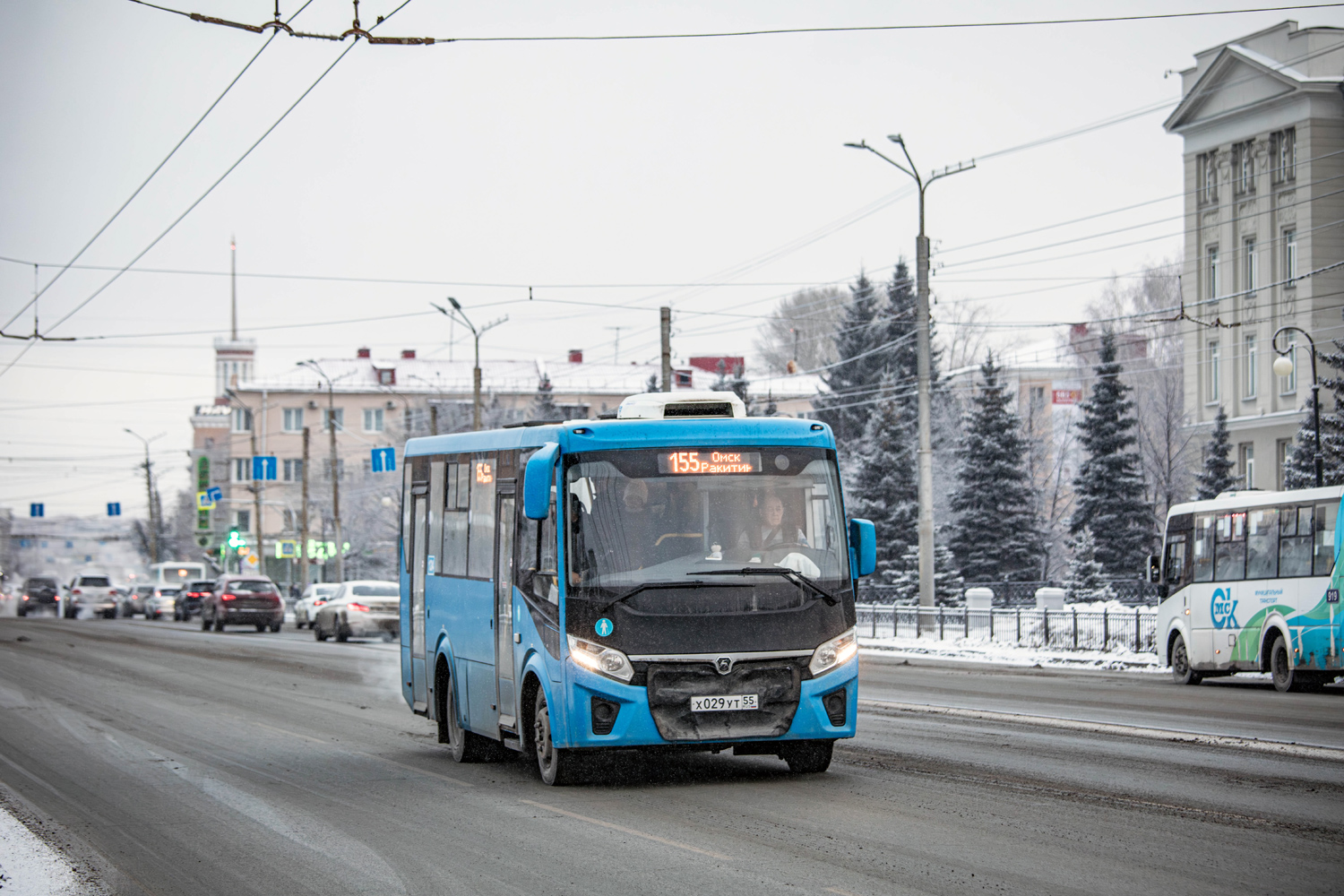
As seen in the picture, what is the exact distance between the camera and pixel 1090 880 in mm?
7434

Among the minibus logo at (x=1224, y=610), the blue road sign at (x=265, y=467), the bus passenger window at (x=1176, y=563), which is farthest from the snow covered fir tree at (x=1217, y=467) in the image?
the blue road sign at (x=265, y=467)

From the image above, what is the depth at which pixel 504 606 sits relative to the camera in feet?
40.9

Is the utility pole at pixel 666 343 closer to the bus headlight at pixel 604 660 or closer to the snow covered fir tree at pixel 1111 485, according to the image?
the snow covered fir tree at pixel 1111 485

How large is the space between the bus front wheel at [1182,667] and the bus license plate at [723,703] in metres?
14.6

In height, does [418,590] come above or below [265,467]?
below

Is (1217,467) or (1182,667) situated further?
(1217,467)

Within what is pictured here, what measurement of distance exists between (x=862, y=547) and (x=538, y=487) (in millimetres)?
2484

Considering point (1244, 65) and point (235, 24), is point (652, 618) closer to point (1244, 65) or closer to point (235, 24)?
point (235, 24)

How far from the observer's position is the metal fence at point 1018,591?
45062 millimetres

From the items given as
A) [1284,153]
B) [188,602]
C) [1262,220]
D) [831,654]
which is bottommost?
[188,602]

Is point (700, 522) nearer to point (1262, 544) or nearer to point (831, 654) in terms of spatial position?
point (831, 654)

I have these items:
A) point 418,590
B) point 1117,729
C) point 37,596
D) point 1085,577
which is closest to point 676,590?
point 418,590

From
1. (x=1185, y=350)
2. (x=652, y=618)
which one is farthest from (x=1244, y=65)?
(x=652, y=618)

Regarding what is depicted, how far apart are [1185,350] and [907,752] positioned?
4994 centimetres
